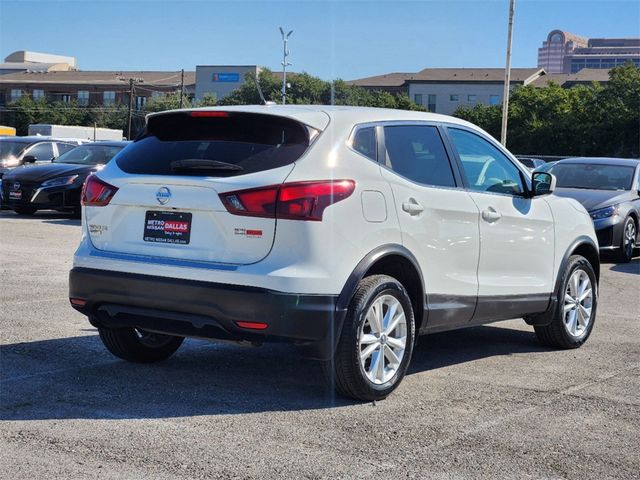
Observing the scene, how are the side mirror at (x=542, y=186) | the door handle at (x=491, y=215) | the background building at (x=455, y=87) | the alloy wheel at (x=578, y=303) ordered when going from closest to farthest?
the door handle at (x=491, y=215), the side mirror at (x=542, y=186), the alloy wheel at (x=578, y=303), the background building at (x=455, y=87)

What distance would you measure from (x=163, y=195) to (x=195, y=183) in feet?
0.74

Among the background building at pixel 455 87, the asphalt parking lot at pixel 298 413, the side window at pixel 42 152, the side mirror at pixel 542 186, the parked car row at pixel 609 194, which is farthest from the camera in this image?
the background building at pixel 455 87

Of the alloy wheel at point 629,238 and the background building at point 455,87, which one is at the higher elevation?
the background building at point 455,87

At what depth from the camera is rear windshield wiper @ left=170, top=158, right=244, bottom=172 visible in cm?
553

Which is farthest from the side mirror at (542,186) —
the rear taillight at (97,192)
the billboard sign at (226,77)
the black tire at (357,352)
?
the billboard sign at (226,77)

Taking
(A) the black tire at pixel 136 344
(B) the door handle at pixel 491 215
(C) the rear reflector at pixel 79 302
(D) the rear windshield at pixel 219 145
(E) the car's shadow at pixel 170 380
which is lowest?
(E) the car's shadow at pixel 170 380

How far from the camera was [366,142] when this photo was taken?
5.91 meters

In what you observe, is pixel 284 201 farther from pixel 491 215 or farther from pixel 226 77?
pixel 226 77

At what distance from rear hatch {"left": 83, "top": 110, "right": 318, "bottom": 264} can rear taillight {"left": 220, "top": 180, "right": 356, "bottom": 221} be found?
40 millimetres

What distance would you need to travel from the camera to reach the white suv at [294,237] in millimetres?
5324

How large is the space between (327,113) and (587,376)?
2.60 metres

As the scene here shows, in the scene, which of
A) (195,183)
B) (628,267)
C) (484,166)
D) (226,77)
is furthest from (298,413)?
(226,77)

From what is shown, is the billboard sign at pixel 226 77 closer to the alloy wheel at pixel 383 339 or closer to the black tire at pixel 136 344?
the black tire at pixel 136 344

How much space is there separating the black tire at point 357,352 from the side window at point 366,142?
745 millimetres
